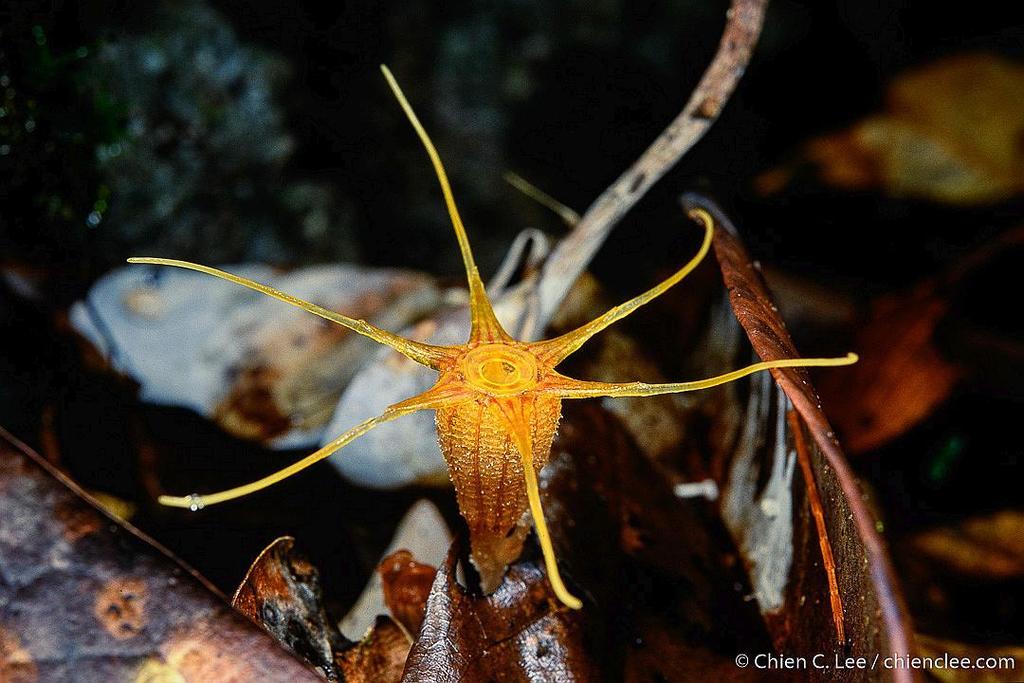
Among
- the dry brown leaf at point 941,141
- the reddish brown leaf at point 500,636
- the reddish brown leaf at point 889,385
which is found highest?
the dry brown leaf at point 941,141

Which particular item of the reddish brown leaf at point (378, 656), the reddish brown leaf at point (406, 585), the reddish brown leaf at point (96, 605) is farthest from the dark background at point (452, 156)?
the reddish brown leaf at point (96, 605)

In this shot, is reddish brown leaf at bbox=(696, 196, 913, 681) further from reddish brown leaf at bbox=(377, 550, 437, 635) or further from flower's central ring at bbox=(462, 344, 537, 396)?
reddish brown leaf at bbox=(377, 550, 437, 635)

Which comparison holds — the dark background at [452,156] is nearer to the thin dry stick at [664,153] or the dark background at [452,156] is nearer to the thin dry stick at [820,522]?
the thin dry stick at [664,153]

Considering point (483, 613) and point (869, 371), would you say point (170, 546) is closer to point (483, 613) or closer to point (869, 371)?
point (483, 613)

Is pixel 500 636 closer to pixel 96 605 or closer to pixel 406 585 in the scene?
pixel 406 585

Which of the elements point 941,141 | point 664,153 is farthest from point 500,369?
point 941,141
